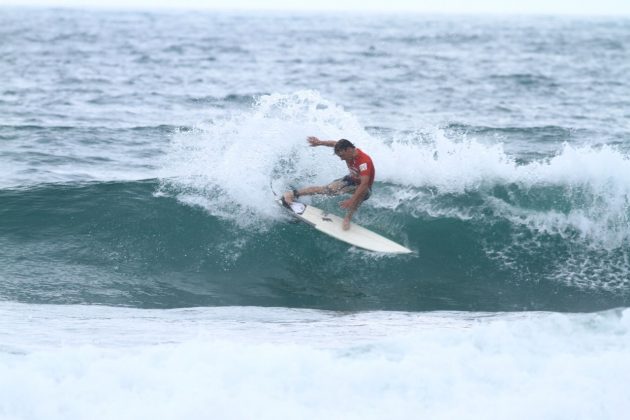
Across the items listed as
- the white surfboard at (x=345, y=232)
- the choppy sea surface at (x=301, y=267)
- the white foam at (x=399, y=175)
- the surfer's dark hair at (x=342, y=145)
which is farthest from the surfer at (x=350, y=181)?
the white foam at (x=399, y=175)

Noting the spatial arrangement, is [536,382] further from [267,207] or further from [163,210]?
[163,210]

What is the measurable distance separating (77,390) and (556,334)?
5.04m

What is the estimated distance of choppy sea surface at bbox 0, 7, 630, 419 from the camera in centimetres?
770

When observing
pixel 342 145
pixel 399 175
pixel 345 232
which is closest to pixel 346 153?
pixel 342 145

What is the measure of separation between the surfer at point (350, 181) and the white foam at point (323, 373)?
295 cm

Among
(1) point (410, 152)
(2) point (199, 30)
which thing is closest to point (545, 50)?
(2) point (199, 30)

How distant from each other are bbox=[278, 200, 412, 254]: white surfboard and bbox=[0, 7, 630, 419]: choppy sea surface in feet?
0.67

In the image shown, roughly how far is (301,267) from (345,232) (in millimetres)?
864

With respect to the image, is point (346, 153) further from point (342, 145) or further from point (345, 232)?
point (345, 232)

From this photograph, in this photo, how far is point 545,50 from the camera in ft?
157

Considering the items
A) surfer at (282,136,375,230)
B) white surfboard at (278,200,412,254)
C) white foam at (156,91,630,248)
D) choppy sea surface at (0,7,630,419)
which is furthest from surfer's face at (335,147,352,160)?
white foam at (156,91,630,248)

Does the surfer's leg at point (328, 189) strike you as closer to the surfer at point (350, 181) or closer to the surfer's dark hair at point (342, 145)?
the surfer at point (350, 181)

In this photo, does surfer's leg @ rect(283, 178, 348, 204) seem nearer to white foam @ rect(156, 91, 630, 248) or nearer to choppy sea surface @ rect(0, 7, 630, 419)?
choppy sea surface @ rect(0, 7, 630, 419)

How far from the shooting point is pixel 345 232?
40.3 feet
